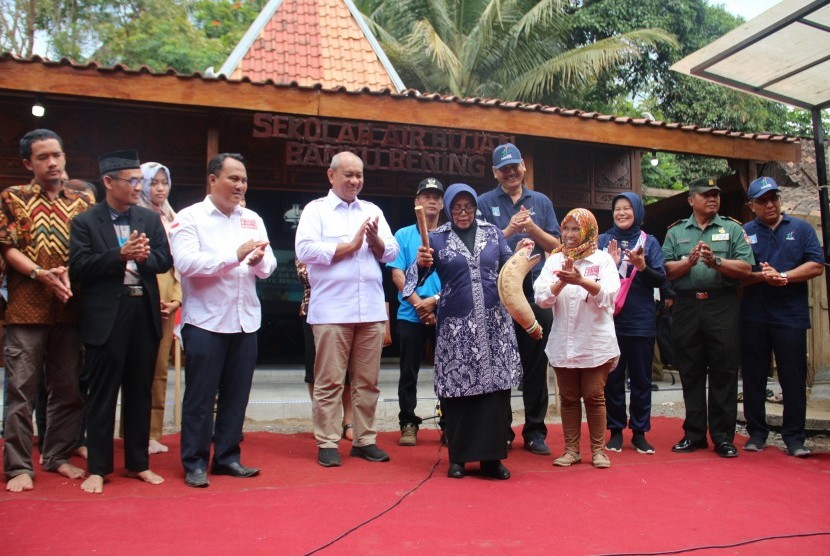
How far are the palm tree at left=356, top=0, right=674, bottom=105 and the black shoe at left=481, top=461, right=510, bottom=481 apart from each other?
46.8ft

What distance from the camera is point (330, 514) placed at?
145 inches

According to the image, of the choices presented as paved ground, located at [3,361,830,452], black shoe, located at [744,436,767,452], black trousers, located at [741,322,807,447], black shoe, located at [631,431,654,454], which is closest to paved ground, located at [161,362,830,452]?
paved ground, located at [3,361,830,452]

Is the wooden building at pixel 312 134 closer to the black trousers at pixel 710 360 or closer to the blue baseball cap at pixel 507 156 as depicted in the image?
the blue baseball cap at pixel 507 156

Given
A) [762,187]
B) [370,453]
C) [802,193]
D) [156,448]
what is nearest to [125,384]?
[156,448]

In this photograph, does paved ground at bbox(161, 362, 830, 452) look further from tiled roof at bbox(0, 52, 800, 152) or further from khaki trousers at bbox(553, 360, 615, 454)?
tiled roof at bbox(0, 52, 800, 152)

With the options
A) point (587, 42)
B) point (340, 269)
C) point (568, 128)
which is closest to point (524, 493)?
point (340, 269)

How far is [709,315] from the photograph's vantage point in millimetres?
5535

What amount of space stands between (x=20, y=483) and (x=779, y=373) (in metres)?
5.07

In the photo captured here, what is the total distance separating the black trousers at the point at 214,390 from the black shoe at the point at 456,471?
128cm

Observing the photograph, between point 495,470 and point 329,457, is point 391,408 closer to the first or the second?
point 329,457

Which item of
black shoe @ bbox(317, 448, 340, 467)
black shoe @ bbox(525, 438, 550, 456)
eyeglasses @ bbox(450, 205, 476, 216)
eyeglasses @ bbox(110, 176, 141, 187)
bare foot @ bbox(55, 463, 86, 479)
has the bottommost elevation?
black shoe @ bbox(525, 438, 550, 456)

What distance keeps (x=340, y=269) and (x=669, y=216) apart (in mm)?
9354

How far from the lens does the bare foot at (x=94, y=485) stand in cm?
405

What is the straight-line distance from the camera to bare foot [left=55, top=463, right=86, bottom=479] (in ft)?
14.3
